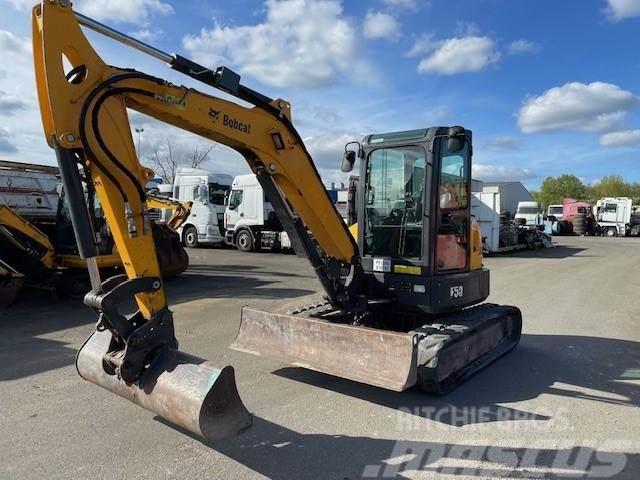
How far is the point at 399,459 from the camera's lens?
12.4ft

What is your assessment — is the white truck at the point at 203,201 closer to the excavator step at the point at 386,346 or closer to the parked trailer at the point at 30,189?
the parked trailer at the point at 30,189

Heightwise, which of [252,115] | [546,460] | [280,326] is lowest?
[546,460]

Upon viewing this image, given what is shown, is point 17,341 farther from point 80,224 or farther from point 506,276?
point 506,276

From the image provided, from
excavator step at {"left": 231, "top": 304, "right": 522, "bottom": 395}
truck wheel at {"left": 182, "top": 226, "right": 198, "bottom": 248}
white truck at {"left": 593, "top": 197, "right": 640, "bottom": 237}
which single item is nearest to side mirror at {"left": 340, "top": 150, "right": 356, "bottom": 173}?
excavator step at {"left": 231, "top": 304, "right": 522, "bottom": 395}

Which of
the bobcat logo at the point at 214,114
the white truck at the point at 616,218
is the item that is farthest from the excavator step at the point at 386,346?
the white truck at the point at 616,218

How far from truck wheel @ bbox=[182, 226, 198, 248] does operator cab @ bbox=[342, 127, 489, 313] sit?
17.2 metres

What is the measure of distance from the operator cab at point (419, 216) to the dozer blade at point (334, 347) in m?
1.00

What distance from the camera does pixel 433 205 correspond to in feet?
18.3

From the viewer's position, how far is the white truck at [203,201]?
71.8 ft

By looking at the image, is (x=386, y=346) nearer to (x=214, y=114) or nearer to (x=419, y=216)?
(x=419, y=216)

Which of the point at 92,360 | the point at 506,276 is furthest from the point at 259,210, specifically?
Answer: the point at 92,360

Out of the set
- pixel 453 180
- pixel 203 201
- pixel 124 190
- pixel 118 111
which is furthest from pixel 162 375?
pixel 203 201

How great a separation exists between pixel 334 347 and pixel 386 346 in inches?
24.6

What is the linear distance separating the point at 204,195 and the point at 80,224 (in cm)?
1886
